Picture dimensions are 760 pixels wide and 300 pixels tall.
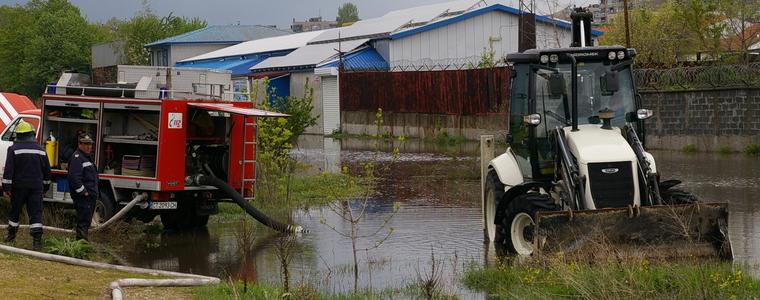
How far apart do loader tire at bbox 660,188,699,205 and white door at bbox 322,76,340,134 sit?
39526 mm

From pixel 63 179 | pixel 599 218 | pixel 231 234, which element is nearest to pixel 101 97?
pixel 63 179

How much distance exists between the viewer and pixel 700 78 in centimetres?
3256

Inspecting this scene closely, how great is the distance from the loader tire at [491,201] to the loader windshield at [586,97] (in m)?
1.34

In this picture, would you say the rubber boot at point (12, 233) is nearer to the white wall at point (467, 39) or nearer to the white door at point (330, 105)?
the white wall at point (467, 39)

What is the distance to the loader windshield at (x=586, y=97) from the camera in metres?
15.2

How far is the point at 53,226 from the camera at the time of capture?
1850 cm

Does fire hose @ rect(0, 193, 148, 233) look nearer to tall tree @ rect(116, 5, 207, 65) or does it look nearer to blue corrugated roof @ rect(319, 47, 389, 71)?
blue corrugated roof @ rect(319, 47, 389, 71)

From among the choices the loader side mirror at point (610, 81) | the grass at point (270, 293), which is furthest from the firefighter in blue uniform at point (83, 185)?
the loader side mirror at point (610, 81)

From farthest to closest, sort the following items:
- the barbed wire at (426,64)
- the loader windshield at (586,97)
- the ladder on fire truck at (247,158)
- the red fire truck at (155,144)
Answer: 1. the barbed wire at (426,64)
2. the ladder on fire truck at (247,158)
3. the red fire truck at (155,144)
4. the loader windshield at (586,97)

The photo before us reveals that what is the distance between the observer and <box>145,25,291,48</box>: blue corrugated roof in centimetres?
8051

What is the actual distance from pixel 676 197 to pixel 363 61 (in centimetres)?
4101

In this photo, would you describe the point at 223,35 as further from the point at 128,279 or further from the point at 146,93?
the point at 128,279

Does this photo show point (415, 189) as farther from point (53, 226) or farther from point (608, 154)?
point (608, 154)

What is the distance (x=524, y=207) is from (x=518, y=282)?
86.4 inches
